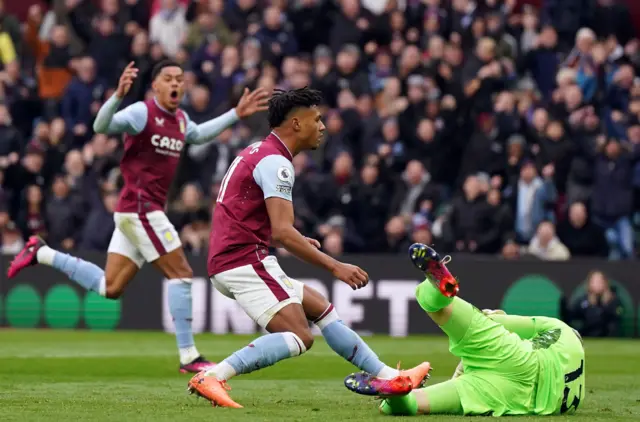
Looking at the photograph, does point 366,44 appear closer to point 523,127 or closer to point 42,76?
point 523,127

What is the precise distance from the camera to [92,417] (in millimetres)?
8164

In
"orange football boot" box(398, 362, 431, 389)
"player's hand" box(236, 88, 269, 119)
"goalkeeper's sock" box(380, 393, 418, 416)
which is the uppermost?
"player's hand" box(236, 88, 269, 119)

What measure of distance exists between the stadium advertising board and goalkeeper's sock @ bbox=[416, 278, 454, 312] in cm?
973

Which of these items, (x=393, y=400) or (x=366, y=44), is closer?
(x=393, y=400)

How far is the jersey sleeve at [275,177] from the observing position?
864 cm

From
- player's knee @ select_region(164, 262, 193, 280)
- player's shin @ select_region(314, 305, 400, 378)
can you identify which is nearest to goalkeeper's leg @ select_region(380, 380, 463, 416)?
player's shin @ select_region(314, 305, 400, 378)

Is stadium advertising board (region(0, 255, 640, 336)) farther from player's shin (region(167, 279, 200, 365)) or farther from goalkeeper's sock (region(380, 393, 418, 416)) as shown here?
goalkeeper's sock (region(380, 393, 418, 416))

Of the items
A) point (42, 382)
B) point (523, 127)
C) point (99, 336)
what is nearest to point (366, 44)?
point (523, 127)

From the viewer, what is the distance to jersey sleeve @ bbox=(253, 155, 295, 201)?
8.64m

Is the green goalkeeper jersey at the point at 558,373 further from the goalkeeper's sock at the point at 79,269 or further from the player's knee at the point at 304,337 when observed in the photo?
the goalkeeper's sock at the point at 79,269

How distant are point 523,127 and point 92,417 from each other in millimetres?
12331

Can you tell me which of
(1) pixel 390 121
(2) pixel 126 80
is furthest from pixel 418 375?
(1) pixel 390 121

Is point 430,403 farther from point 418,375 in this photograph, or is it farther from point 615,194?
point 615,194

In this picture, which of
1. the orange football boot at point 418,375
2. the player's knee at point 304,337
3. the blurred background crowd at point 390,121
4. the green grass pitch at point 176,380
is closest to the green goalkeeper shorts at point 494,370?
the green grass pitch at point 176,380
